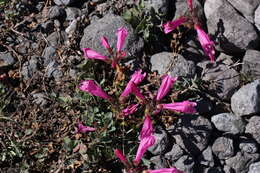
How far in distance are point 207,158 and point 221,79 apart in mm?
885

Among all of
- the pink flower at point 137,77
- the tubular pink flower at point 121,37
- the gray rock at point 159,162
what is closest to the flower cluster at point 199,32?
the tubular pink flower at point 121,37

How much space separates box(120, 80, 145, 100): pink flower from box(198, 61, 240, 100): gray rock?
0.88m

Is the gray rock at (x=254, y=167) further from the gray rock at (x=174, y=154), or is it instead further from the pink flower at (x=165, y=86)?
the pink flower at (x=165, y=86)

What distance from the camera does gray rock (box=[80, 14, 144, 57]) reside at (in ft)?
16.9

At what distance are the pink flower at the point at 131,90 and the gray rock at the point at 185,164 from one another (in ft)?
2.32

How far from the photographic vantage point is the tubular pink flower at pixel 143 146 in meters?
4.26

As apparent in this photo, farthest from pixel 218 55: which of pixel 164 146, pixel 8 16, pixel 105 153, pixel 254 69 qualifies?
pixel 8 16

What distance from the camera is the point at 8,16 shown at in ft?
17.7

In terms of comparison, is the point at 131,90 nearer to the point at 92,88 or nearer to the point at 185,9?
the point at 92,88

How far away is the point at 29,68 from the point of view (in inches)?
205

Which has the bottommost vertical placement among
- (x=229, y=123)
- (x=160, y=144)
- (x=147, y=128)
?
(x=160, y=144)

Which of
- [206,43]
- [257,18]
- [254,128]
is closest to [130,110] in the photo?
[206,43]

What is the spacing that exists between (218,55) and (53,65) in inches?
72.4

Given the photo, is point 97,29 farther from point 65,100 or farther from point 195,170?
point 195,170
